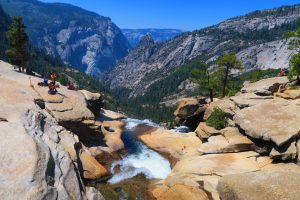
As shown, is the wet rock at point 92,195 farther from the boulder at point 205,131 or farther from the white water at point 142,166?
the boulder at point 205,131

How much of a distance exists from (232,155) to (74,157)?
1870cm

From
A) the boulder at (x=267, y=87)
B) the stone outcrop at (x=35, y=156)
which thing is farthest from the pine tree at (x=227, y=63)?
the stone outcrop at (x=35, y=156)

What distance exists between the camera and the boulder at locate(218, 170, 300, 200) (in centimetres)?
2781

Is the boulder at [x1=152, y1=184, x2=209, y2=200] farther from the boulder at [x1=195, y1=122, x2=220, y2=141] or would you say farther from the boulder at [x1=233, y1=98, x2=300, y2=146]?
the boulder at [x1=195, y1=122, x2=220, y2=141]

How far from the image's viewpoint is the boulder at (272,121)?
131 ft

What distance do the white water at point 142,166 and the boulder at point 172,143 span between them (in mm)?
1786

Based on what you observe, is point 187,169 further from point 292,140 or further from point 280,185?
point 280,185

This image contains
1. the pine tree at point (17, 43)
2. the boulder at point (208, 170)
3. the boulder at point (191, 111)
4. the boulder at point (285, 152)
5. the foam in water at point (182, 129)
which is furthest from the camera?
the boulder at point (191, 111)

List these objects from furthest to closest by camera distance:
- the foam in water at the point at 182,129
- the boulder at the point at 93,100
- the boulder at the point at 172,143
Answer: the foam in water at the point at 182,129, the boulder at the point at 93,100, the boulder at the point at 172,143

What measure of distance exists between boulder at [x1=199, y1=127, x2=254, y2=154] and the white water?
23.0 feet

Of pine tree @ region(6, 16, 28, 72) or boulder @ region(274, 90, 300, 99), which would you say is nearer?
boulder @ region(274, 90, 300, 99)

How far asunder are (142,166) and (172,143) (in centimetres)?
1104

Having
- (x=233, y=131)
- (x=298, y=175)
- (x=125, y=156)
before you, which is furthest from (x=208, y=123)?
(x=298, y=175)

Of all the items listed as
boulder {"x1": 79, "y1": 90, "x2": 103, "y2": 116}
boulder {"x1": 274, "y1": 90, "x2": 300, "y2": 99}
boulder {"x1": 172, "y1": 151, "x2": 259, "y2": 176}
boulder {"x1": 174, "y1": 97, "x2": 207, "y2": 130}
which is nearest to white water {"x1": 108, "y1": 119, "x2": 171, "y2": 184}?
boulder {"x1": 172, "y1": 151, "x2": 259, "y2": 176}
